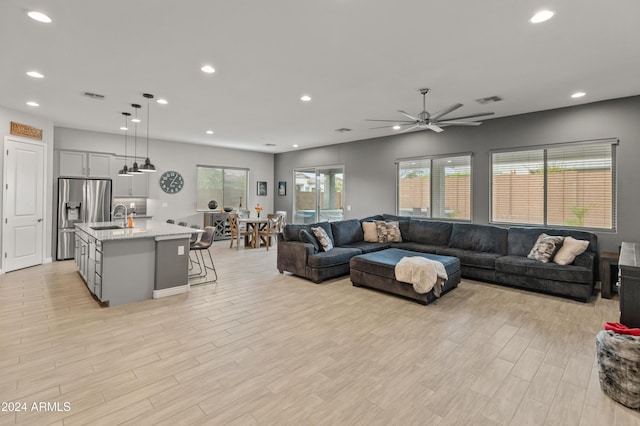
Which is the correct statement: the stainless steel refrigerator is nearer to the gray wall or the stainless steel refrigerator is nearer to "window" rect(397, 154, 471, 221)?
the gray wall

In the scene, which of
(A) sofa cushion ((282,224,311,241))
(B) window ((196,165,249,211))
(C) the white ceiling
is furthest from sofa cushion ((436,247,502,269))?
(B) window ((196,165,249,211))

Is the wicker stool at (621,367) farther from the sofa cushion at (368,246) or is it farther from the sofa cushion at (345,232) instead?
the sofa cushion at (345,232)

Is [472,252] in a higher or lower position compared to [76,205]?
lower

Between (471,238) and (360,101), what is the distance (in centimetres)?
318

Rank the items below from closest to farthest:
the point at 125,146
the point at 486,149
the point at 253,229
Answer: the point at 486,149 < the point at 125,146 < the point at 253,229

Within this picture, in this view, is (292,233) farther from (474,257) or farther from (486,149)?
(486,149)

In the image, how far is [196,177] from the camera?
905cm

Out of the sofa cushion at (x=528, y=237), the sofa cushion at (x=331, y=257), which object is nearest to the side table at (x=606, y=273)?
the sofa cushion at (x=528, y=237)

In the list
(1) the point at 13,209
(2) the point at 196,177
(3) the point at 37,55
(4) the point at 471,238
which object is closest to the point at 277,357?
(3) the point at 37,55

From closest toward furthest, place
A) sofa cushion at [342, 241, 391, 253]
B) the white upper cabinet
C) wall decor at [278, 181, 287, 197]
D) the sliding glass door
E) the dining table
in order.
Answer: sofa cushion at [342, 241, 391, 253]
the white upper cabinet
the dining table
the sliding glass door
wall decor at [278, 181, 287, 197]

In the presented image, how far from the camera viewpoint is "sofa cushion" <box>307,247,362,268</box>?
16.4ft

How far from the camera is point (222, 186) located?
9.77 meters

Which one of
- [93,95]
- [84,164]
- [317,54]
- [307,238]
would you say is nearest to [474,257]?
[307,238]

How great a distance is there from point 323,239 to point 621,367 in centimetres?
398
